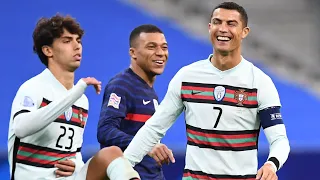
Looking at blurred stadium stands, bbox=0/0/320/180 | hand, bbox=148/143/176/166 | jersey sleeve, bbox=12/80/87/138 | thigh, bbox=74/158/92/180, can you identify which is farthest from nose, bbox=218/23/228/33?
blurred stadium stands, bbox=0/0/320/180

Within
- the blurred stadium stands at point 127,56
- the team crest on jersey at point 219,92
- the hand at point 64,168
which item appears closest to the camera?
the team crest on jersey at point 219,92

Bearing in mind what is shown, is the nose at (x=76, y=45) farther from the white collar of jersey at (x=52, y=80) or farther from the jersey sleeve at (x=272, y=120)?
the jersey sleeve at (x=272, y=120)

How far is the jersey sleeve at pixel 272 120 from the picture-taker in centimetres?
451

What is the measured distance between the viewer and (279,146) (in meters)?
4.50

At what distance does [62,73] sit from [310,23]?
986cm

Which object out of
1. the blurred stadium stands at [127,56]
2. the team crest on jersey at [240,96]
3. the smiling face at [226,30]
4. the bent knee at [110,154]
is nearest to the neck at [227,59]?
the smiling face at [226,30]

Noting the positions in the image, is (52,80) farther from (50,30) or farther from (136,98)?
(136,98)

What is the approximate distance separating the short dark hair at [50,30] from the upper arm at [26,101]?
1.36 ft

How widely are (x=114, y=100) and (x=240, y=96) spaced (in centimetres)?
101

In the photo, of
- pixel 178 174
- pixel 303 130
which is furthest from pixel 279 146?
Answer: pixel 303 130

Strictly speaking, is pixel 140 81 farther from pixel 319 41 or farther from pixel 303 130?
pixel 319 41

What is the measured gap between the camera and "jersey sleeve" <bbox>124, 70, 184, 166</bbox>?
15.8ft

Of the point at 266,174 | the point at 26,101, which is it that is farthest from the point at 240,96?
the point at 26,101

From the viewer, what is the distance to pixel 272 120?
458 cm
